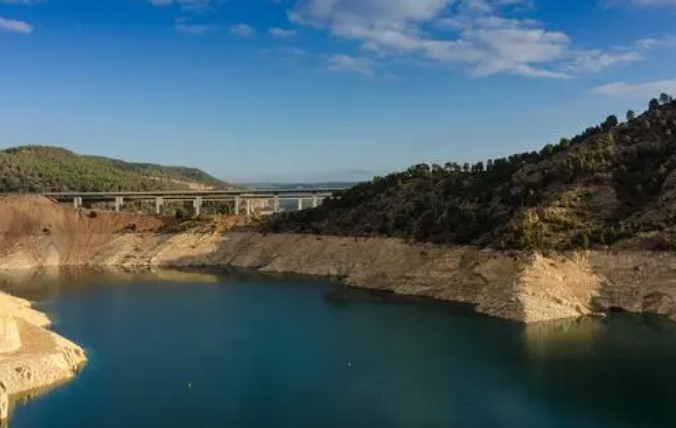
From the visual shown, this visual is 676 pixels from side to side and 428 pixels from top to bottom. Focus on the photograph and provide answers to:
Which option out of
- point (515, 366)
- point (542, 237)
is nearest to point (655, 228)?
point (542, 237)

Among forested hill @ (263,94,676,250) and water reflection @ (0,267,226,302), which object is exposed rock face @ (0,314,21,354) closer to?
water reflection @ (0,267,226,302)

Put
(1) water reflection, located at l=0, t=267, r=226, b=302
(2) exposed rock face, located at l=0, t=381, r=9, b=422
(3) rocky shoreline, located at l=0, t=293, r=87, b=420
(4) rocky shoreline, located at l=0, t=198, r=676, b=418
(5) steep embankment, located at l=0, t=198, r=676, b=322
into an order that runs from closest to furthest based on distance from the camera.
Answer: (2) exposed rock face, located at l=0, t=381, r=9, b=422 < (3) rocky shoreline, located at l=0, t=293, r=87, b=420 < (4) rocky shoreline, located at l=0, t=198, r=676, b=418 < (5) steep embankment, located at l=0, t=198, r=676, b=322 < (1) water reflection, located at l=0, t=267, r=226, b=302

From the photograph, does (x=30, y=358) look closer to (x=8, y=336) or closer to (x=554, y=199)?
(x=8, y=336)

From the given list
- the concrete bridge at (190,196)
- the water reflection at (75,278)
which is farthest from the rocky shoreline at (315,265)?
the concrete bridge at (190,196)

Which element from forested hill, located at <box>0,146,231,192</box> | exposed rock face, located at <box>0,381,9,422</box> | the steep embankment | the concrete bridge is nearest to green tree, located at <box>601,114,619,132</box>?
the steep embankment

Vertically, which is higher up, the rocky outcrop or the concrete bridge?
the concrete bridge

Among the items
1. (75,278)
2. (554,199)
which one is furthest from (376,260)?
(75,278)

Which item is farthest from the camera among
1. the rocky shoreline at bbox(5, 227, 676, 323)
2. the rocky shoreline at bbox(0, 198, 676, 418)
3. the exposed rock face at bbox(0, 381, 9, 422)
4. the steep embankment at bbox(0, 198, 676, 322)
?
the steep embankment at bbox(0, 198, 676, 322)

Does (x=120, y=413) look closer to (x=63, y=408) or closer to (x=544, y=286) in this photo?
(x=63, y=408)
